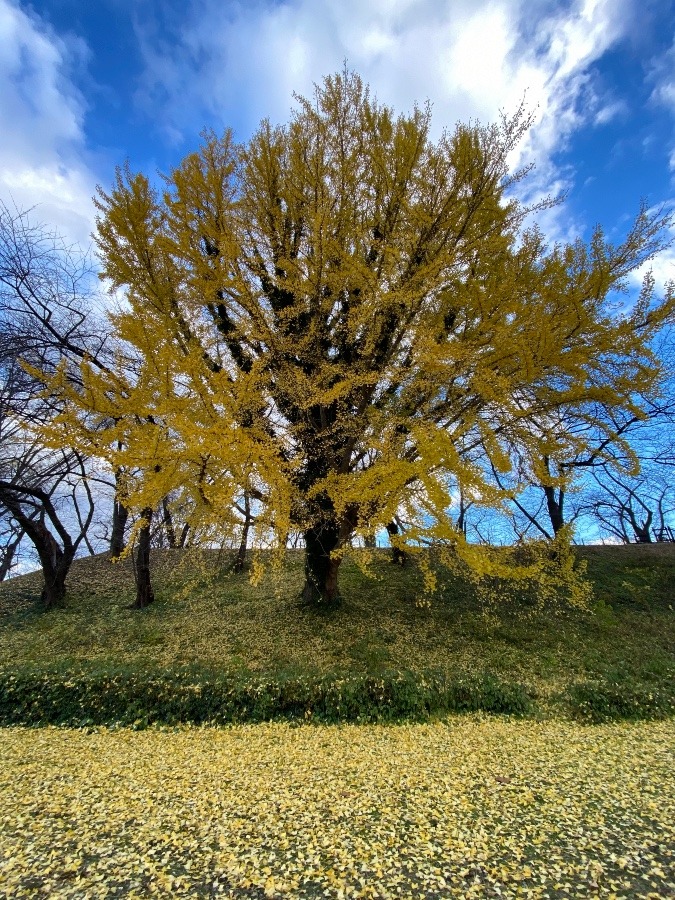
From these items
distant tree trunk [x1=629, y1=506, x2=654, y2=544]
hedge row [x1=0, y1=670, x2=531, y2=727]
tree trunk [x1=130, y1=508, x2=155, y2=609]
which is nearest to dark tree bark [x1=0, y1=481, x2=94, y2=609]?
tree trunk [x1=130, y1=508, x2=155, y2=609]

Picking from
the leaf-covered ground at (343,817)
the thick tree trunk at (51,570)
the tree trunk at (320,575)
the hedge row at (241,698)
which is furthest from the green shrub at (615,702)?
the thick tree trunk at (51,570)

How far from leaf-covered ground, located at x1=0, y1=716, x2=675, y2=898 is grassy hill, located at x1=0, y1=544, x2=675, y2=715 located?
1.52 m

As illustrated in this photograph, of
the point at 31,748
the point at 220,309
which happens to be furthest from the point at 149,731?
the point at 220,309

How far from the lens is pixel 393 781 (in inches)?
127

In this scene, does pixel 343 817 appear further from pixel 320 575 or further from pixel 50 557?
pixel 50 557

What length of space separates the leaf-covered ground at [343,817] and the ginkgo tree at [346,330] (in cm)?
193

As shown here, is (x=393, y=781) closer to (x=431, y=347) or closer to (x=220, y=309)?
(x=431, y=347)

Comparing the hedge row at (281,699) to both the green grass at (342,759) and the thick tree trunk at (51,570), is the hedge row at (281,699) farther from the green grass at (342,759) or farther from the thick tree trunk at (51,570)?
the thick tree trunk at (51,570)

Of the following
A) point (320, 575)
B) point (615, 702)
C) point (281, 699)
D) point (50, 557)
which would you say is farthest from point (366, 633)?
point (50, 557)

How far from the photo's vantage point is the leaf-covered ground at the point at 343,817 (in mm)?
2141

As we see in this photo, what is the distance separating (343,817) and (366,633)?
4486 millimetres

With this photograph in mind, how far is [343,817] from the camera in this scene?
271cm

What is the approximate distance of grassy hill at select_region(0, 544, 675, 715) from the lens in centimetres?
594

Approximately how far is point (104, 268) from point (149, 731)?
6767 millimetres
